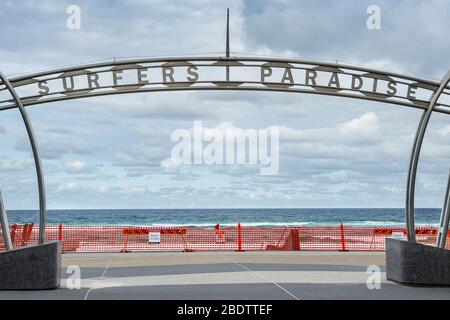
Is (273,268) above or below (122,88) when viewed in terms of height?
below

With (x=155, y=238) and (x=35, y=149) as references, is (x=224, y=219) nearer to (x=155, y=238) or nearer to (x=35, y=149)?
(x=155, y=238)

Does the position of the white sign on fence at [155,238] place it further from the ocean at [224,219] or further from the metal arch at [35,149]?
the ocean at [224,219]

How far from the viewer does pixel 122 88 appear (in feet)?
46.2

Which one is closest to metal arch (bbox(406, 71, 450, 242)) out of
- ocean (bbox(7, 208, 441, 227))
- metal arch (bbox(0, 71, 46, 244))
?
metal arch (bbox(0, 71, 46, 244))

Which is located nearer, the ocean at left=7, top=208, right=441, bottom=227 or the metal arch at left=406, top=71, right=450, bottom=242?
the metal arch at left=406, top=71, right=450, bottom=242

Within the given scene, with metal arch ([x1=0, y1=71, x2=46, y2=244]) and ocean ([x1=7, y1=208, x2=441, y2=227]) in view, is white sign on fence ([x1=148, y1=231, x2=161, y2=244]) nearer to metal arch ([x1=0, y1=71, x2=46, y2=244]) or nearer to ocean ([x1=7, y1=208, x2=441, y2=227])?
metal arch ([x1=0, y1=71, x2=46, y2=244])

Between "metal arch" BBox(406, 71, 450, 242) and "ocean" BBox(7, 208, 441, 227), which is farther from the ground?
"metal arch" BBox(406, 71, 450, 242)

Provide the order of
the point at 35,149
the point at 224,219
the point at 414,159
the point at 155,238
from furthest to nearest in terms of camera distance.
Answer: the point at 224,219 < the point at 155,238 < the point at 414,159 < the point at 35,149

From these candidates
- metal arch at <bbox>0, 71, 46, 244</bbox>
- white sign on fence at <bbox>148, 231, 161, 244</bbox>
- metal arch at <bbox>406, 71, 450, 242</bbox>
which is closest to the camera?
metal arch at <bbox>0, 71, 46, 244</bbox>

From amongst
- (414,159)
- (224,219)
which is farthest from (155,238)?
(224,219)
